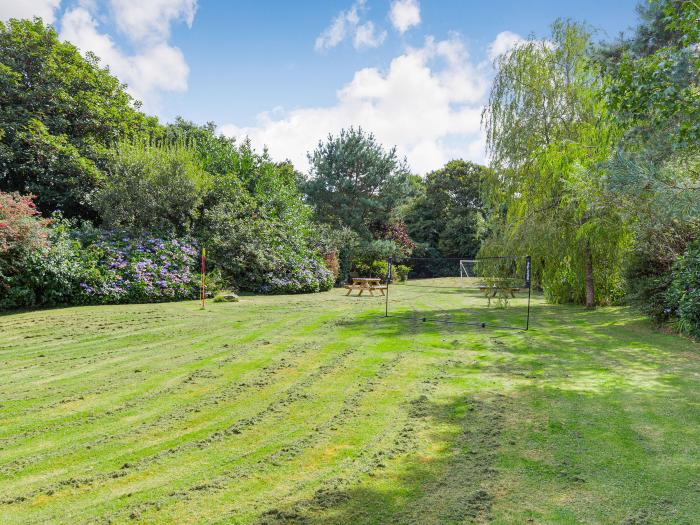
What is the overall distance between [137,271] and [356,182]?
17.9 meters

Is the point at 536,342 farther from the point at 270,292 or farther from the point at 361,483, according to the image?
the point at 270,292

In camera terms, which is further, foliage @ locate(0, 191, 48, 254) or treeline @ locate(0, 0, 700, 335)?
foliage @ locate(0, 191, 48, 254)

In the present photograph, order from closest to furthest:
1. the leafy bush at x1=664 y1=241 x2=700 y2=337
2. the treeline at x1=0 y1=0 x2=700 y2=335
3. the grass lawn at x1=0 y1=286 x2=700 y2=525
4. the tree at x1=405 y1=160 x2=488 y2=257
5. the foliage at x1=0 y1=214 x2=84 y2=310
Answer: the grass lawn at x1=0 y1=286 x2=700 y2=525 < the treeline at x1=0 y1=0 x2=700 y2=335 < the leafy bush at x1=664 y1=241 x2=700 y2=337 < the foliage at x1=0 y1=214 x2=84 y2=310 < the tree at x1=405 y1=160 x2=488 y2=257

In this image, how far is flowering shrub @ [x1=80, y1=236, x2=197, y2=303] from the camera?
12109 mm

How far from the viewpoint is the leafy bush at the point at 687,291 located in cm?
781

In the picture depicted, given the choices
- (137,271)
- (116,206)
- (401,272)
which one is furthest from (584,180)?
(401,272)

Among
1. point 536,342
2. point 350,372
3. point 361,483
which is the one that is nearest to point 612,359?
point 536,342

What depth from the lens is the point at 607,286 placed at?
12.9m

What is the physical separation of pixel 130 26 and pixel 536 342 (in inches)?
507

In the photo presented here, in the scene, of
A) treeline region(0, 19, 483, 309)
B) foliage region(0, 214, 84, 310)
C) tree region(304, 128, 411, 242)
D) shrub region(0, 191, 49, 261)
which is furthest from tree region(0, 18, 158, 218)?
tree region(304, 128, 411, 242)

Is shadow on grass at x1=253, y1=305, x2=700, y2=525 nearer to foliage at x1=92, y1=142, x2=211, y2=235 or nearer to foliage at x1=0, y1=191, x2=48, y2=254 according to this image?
foliage at x1=0, y1=191, x2=48, y2=254

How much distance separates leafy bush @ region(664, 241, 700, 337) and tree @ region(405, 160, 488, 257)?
82.6ft

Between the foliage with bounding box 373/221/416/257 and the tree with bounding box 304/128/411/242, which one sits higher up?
the tree with bounding box 304/128/411/242

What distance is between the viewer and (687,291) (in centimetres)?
816
